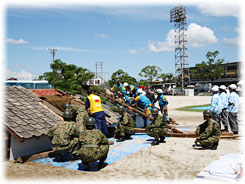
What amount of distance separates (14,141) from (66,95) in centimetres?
493

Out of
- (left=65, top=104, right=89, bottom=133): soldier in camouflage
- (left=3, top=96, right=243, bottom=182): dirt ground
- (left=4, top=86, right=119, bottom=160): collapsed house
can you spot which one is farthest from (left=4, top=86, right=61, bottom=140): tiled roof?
(left=3, top=96, right=243, bottom=182): dirt ground

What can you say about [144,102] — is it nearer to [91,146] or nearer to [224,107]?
[224,107]

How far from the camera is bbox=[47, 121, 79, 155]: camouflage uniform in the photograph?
20.9 ft

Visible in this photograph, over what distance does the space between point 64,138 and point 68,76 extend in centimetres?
686

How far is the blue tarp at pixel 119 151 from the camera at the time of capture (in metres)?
6.34

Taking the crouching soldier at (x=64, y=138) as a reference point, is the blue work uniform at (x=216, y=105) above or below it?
above

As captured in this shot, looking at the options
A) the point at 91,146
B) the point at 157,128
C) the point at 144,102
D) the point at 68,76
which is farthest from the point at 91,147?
the point at 68,76

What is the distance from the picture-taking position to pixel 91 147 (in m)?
5.58

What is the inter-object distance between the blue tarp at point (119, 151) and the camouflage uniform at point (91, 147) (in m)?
0.55

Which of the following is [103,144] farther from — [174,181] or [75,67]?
[75,67]

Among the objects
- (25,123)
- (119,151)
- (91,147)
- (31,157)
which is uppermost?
(25,123)

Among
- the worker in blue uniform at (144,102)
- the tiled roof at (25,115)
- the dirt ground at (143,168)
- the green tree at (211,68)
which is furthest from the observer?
the green tree at (211,68)

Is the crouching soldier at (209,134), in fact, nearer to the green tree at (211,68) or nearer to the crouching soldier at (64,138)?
the crouching soldier at (64,138)

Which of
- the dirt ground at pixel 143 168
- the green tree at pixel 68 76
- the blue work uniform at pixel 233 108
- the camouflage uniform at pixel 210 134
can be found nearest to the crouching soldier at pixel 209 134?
the camouflage uniform at pixel 210 134
